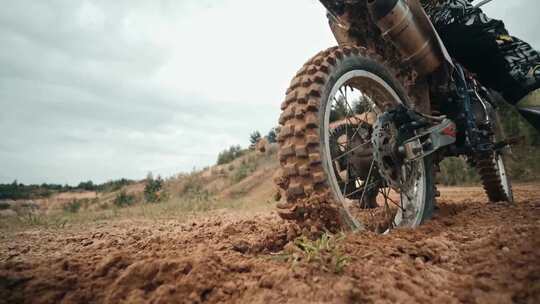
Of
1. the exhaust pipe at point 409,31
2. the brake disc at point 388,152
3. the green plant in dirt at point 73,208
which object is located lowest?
the green plant in dirt at point 73,208

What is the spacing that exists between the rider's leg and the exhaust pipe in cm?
58

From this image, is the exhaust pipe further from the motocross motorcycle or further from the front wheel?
the front wheel

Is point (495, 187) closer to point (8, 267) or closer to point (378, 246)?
point (378, 246)

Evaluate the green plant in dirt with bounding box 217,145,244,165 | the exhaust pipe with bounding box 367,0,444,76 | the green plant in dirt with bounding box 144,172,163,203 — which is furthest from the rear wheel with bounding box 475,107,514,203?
the green plant in dirt with bounding box 217,145,244,165

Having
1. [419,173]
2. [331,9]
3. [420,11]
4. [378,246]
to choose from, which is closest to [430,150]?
[419,173]

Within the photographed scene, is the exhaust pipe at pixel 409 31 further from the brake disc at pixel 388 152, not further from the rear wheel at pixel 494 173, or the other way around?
the rear wheel at pixel 494 173

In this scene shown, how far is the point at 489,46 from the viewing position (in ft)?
8.55

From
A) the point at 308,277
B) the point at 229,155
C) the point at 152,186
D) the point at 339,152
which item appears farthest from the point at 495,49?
the point at 229,155

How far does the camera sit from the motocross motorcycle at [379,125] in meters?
1.48

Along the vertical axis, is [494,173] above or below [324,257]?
above

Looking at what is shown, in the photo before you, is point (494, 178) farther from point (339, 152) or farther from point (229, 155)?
point (229, 155)

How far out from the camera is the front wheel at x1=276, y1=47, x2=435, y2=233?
1446 mm

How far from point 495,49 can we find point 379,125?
5.48 feet

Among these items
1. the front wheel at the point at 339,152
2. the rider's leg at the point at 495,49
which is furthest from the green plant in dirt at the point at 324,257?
the rider's leg at the point at 495,49
